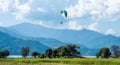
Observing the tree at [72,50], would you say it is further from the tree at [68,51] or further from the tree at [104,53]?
the tree at [104,53]

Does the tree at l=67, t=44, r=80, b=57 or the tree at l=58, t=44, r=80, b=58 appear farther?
the tree at l=67, t=44, r=80, b=57

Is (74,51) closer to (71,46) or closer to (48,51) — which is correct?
(71,46)

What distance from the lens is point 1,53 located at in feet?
424

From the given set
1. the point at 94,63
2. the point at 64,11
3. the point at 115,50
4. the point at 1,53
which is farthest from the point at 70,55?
the point at 64,11

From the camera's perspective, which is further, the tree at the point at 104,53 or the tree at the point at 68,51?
the tree at the point at 104,53

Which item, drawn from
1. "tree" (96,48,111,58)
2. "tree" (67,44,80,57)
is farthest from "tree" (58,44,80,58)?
"tree" (96,48,111,58)

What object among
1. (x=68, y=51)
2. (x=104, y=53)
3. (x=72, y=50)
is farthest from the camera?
(x=72, y=50)

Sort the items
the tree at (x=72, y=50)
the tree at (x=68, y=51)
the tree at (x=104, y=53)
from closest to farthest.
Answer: the tree at (x=68, y=51) → the tree at (x=104, y=53) → the tree at (x=72, y=50)

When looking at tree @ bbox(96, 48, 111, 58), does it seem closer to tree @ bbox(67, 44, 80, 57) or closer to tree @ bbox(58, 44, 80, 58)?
tree @ bbox(67, 44, 80, 57)

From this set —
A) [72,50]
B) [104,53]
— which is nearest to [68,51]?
[72,50]

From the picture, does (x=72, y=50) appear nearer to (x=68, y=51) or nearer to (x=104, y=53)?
(x=68, y=51)

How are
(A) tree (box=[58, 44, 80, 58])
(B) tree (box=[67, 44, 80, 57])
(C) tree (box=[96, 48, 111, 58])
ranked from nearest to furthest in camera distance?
(A) tree (box=[58, 44, 80, 58]) → (C) tree (box=[96, 48, 111, 58]) → (B) tree (box=[67, 44, 80, 57])

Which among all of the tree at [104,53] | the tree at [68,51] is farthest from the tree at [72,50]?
the tree at [104,53]

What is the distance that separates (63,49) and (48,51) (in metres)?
5.56
